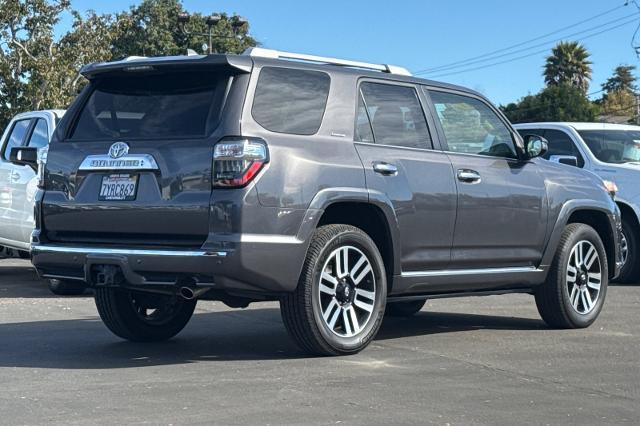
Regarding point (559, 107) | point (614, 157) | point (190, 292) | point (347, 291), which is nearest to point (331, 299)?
point (347, 291)

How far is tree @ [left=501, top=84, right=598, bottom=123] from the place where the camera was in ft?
205

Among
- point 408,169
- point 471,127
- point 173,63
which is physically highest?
point 173,63

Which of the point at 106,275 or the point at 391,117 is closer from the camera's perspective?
the point at 106,275

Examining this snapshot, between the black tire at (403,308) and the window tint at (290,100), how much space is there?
294 cm

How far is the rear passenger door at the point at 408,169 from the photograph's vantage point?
23.6ft

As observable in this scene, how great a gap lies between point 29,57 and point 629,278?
3216 cm

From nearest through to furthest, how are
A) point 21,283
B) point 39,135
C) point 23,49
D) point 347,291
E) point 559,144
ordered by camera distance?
point 347,291, point 39,135, point 21,283, point 559,144, point 23,49

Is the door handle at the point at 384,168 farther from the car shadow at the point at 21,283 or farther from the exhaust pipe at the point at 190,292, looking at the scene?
the car shadow at the point at 21,283

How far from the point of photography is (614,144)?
44.2 ft

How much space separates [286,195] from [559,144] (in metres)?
8.04

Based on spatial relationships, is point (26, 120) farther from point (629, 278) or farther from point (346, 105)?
point (629, 278)

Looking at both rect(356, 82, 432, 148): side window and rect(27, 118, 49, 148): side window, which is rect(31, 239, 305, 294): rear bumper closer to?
rect(356, 82, 432, 148): side window

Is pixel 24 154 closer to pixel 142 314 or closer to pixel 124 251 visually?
pixel 142 314

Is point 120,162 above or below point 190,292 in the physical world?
above
